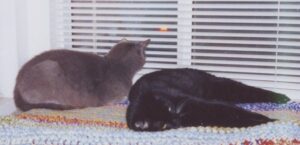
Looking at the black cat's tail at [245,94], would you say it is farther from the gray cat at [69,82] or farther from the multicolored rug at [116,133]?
the gray cat at [69,82]

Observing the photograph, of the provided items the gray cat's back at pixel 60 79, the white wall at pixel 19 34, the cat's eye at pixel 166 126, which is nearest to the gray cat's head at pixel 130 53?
the gray cat's back at pixel 60 79

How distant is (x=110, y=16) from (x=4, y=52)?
0.48 metres

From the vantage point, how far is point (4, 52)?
1803 mm

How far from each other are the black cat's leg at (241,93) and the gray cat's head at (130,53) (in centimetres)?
31

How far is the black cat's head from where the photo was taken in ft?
4.32

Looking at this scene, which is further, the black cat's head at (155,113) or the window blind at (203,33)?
the window blind at (203,33)

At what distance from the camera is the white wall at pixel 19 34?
69.9 inches

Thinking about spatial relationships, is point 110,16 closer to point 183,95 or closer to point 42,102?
point 42,102

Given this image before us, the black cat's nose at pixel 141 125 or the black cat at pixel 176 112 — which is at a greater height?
the black cat at pixel 176 112

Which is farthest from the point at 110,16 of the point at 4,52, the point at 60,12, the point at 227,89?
the point at 227,89

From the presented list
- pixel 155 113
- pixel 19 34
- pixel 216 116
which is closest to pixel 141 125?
pixel 155 113

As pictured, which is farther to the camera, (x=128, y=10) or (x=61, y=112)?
(x=128, y=10)

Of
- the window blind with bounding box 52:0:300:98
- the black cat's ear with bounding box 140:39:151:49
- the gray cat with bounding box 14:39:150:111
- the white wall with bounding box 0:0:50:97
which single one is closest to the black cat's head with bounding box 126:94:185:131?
the gray cat with bounding box 14:39:150:111

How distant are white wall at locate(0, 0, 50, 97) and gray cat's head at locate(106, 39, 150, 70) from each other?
0.36 meters
